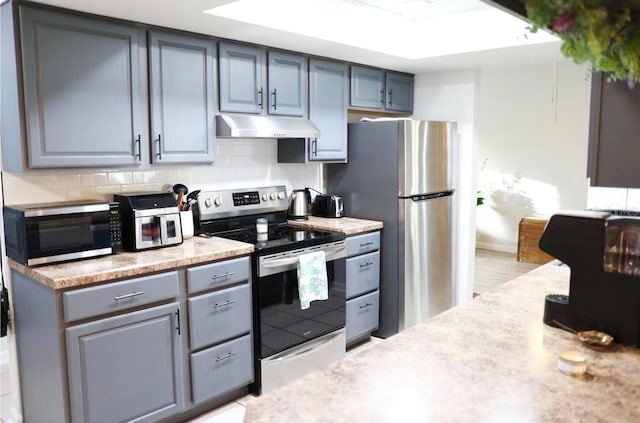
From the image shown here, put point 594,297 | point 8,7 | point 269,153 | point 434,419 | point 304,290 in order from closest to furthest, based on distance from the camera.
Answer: point 434,419, point 594,297, point 8,7, point 304,290, point 269,153

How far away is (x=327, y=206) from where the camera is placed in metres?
4.07

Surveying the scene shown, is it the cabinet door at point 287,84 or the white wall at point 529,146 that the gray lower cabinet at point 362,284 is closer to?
the cabinet door at point 287,84

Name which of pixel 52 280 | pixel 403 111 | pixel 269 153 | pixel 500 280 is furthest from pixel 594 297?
pixel 500 280

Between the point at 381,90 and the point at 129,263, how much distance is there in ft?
8.71

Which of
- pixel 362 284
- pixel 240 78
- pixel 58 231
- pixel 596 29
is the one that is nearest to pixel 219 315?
pixel 58 231

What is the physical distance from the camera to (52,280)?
7.20 feet

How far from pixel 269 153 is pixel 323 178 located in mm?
616

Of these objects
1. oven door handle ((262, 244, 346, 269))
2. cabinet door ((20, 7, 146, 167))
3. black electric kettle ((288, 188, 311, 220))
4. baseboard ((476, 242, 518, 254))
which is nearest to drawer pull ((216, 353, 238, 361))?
oven door handle ((262, 244, 346, 269))

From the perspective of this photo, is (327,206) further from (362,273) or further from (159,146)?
(159,146)

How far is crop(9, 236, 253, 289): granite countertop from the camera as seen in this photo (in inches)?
89.0

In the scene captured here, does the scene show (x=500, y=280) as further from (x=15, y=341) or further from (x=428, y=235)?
(x=15, y=341)

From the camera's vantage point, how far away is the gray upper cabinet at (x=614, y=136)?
1.42 metres

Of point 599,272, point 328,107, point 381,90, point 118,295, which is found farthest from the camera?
point 381,90

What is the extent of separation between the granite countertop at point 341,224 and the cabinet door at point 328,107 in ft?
1.57
